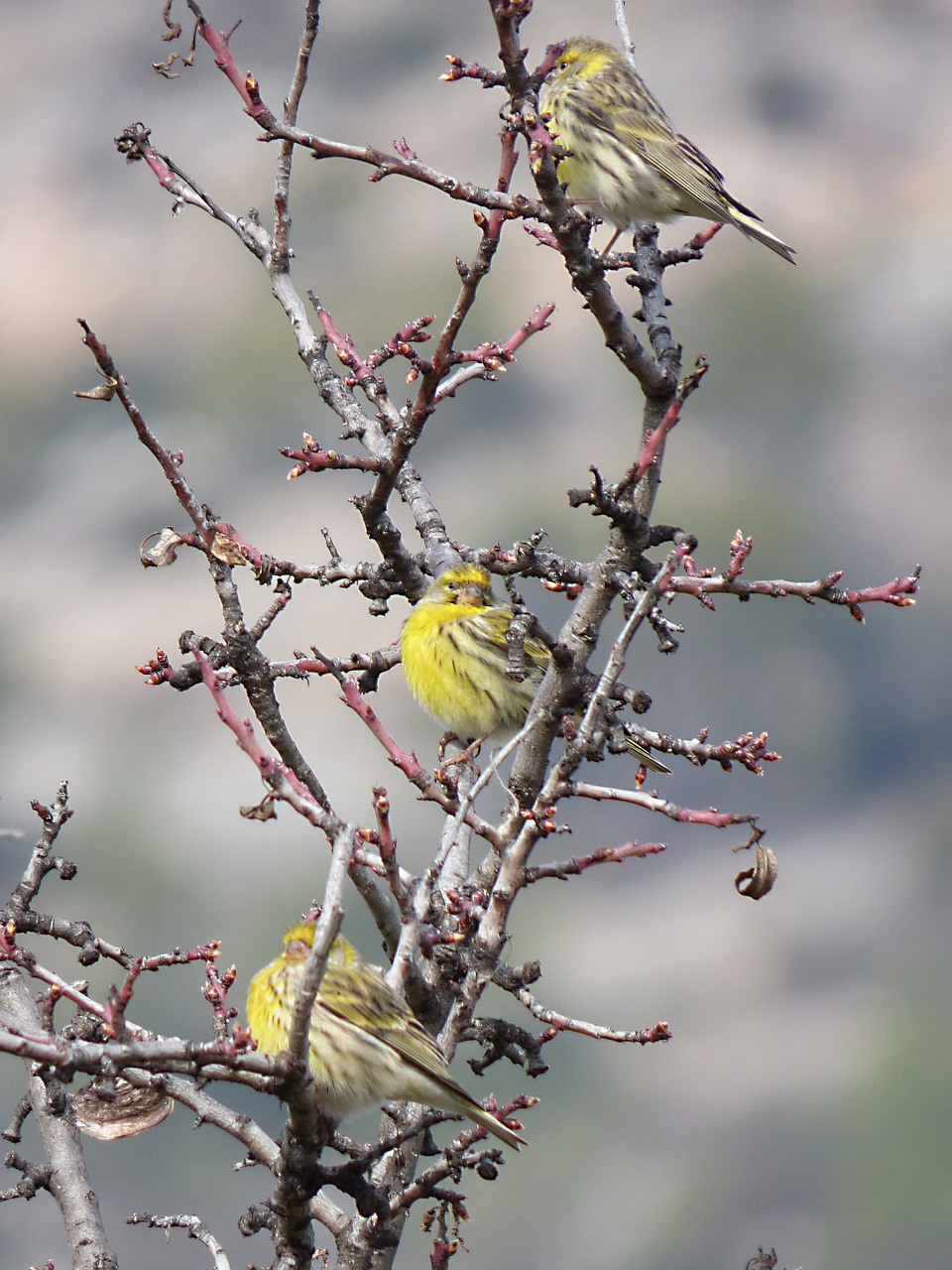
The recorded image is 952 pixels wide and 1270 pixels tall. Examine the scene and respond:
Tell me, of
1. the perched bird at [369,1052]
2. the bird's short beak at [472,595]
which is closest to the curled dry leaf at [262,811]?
the perched bird at [369,1052]

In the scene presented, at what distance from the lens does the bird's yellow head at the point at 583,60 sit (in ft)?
25.4

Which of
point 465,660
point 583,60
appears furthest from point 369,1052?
point 583,60

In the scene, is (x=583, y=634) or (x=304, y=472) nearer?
(x=583, y=634)

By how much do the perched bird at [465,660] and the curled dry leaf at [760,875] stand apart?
3.17 meters

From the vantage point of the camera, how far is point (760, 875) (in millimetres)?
3572

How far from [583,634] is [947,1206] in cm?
1734

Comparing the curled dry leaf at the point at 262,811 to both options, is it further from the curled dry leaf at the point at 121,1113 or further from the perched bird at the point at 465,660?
the perched bird at the point at 465,660

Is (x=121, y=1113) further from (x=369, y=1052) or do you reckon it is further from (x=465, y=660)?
(x=465, y=660)

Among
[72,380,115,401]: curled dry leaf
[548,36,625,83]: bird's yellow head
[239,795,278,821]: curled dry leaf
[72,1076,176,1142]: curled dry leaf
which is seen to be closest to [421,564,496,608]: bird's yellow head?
[548,36,625,83]: bird's yellow head

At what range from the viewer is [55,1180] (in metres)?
5.41

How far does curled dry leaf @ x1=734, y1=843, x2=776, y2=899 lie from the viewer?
3.57m

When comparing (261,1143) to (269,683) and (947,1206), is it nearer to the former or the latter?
(269,683)

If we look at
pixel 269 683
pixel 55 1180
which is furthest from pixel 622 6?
pixel 55 1180

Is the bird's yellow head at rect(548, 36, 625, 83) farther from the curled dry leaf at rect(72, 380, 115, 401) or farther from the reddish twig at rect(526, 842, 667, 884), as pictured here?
the reddish twig at rect(526, 842, 667, 884)
